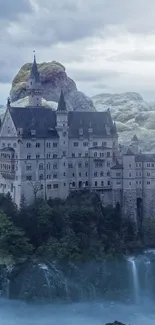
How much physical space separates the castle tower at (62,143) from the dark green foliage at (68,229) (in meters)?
1.73

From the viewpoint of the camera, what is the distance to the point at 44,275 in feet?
244

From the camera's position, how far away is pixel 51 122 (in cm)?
8400

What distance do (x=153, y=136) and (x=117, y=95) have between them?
3609 centimetres

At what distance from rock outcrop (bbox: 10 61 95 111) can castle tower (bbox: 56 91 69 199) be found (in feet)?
107

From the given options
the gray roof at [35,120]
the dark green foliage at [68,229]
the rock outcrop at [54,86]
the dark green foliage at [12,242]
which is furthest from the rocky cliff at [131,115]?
the dark green foliage at [12,242]

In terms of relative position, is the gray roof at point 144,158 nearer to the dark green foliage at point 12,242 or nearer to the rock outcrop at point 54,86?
the dark green foliage at point 12,242

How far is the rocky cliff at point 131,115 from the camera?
117 m

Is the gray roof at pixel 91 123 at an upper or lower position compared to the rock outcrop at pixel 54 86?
lower

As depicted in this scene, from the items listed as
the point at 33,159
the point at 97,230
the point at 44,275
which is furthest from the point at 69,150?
the point at 44,275

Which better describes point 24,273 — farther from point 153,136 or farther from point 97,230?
point 153,136

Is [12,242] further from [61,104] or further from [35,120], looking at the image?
[61,104]

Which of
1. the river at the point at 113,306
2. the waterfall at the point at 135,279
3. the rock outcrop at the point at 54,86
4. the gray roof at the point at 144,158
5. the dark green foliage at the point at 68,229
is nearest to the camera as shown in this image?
the river at the point at 113,306

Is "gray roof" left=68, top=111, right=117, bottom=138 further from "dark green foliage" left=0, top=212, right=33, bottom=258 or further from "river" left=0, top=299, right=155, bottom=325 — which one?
"river" left=0, top=299, right=155, bottom=325

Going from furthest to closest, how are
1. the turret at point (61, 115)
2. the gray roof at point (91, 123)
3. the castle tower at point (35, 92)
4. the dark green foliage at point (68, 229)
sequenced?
the castle tower at point (35, 92), the gray roof at point (91, 123), the turret at point (61, 115), the dark green foliage at point (68, 229)
